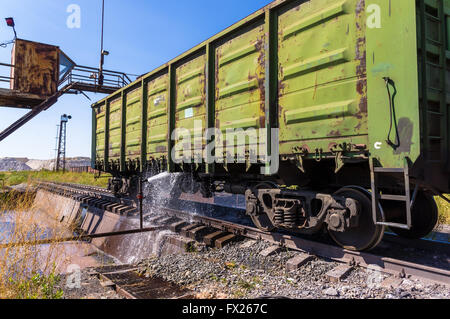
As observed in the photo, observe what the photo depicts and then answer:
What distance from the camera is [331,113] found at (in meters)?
3.77

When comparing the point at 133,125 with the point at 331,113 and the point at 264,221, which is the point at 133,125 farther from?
the point at 331,113

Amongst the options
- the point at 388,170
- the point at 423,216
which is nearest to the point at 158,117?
the point at 388,170

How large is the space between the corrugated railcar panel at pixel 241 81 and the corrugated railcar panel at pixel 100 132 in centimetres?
711

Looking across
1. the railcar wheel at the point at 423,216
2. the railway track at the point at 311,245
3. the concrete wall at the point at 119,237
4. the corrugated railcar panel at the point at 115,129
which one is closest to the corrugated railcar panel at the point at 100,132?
the corrugated railcar panel at the point at 115,129

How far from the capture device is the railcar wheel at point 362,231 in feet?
12.7

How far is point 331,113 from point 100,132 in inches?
402

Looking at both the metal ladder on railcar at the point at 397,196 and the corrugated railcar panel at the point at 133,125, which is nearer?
the metal ladder on railcar at the point at 397,196

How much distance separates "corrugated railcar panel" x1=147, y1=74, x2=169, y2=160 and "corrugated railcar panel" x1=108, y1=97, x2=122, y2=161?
7.38ft

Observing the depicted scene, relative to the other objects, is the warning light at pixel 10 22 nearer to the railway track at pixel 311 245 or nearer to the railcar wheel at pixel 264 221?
the railway track at pixel 311 245

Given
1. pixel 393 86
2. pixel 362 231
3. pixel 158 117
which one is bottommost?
pixel 362 231

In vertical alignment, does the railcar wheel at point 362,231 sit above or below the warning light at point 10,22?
below

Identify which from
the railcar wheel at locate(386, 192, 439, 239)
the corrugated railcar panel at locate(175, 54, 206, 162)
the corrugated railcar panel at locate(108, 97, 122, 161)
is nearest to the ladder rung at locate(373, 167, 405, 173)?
the railcar wheel at locate(386, 192, 439, 239)

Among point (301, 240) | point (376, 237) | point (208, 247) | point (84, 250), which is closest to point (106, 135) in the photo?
point (84, 250)

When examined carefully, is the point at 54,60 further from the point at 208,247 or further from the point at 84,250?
the point at 208,247
